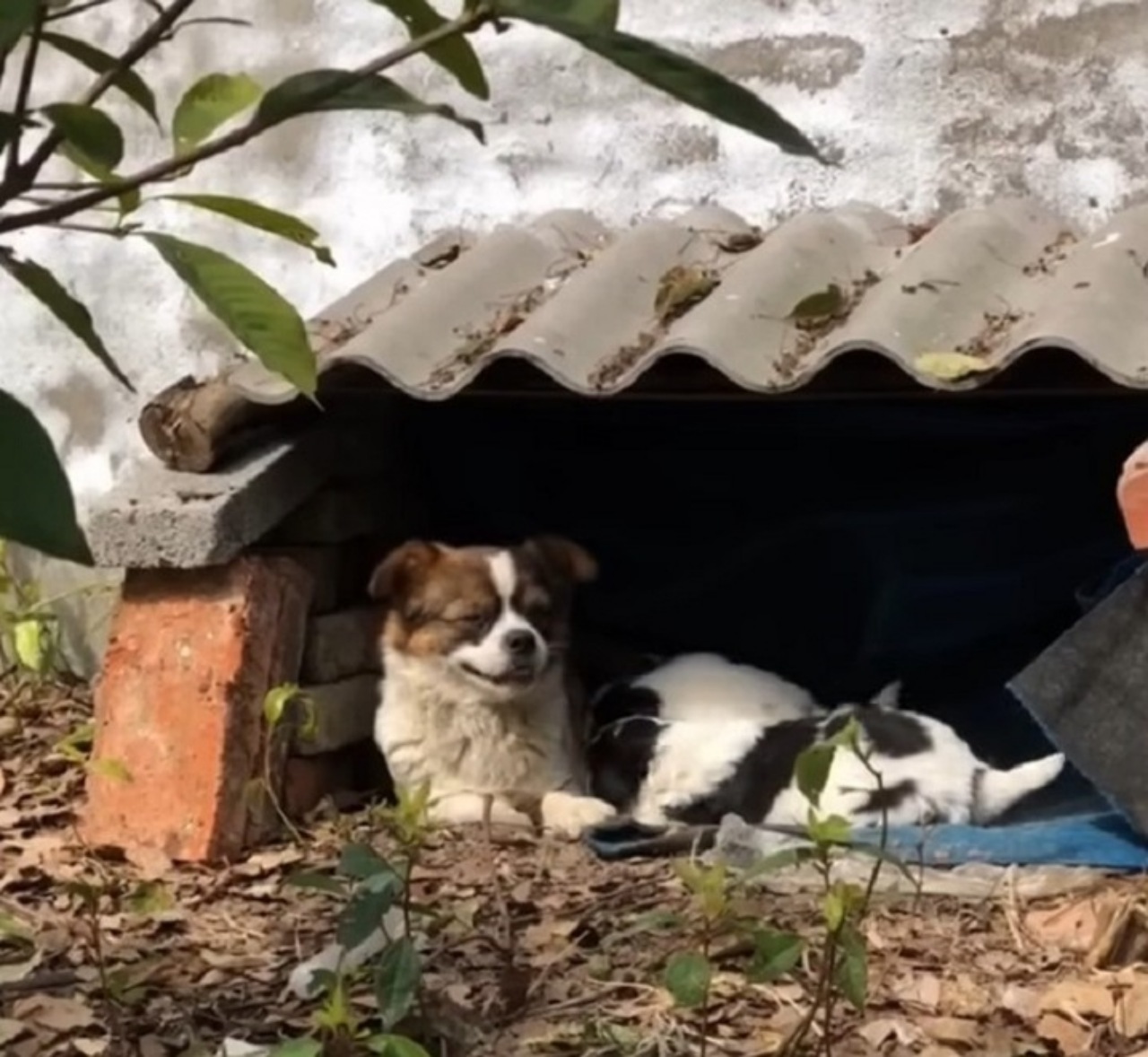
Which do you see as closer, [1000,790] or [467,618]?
[1000,790]

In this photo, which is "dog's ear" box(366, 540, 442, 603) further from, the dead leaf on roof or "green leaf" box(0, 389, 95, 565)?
"green leaf" box(0, 389, 95, 565)

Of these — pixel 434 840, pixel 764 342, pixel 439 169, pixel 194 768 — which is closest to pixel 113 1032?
pixel 194 768

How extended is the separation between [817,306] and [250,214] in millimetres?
2795

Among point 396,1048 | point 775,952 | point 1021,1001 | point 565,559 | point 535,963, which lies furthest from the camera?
point 565,559

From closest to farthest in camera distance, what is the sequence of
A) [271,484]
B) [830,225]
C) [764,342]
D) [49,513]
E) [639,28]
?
[49,513], [764,342], [271,484], [830,225], [639,28]

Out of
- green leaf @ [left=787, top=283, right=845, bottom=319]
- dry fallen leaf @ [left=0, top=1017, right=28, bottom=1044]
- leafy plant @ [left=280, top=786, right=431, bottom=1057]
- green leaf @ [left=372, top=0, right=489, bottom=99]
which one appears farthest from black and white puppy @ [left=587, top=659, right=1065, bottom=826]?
green leaf @ [left=372, top=0, right=489, bottom=99]

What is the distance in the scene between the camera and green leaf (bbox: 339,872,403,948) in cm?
273

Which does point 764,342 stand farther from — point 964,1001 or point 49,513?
point 49,513

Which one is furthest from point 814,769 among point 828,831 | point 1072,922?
point 1072,922

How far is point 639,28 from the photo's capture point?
200 inches

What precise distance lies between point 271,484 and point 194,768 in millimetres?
617

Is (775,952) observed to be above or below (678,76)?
below

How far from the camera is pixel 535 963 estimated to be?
132 inches

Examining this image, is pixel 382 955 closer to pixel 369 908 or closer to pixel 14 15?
pixel 369 908
